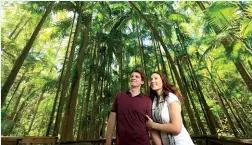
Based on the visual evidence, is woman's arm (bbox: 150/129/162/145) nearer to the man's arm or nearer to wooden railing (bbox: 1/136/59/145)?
the man's arm

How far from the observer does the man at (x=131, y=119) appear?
187cm

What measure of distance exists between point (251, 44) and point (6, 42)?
25.4 ft

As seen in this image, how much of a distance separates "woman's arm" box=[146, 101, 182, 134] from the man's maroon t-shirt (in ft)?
0.55

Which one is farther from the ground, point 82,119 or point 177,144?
point 82,119

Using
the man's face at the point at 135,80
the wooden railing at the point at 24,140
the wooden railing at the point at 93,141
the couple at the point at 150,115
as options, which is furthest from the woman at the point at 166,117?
the wooden railing at the point at 24,140

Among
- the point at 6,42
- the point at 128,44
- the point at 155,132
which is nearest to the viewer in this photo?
the point at 155,132

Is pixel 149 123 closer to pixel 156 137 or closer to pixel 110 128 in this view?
pixel 156 137

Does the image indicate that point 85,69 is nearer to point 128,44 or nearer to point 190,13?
point 128,44

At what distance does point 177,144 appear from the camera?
1.64m

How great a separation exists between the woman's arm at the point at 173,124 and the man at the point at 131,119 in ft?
0.56

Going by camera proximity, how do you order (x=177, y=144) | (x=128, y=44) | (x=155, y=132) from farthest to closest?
1. (x=128, y=44)
2. (x=155, y=132)
3. (x=177, y=144)

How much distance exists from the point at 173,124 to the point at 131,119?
390 mm

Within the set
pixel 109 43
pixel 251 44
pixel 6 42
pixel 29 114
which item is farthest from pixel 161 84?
pixel 29 114

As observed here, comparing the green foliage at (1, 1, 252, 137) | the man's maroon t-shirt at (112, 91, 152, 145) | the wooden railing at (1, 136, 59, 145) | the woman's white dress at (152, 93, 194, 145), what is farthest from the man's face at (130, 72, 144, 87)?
the green foliage at (1, 1, 252, 137)
